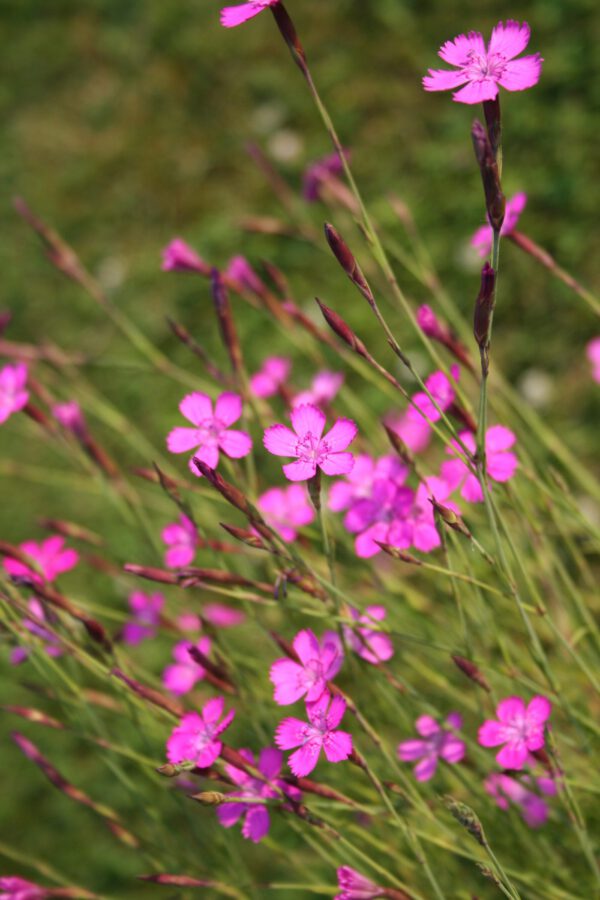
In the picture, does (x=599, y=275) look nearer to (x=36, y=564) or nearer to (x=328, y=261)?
(x=328, y=261)

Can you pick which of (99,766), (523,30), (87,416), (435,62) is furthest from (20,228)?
(523,30)

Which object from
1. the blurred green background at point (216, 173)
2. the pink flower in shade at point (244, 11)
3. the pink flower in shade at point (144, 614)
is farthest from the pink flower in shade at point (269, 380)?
the blurred green background at point (216, 173)

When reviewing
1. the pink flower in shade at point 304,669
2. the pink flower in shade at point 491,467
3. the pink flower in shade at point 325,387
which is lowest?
the pink flower in shade at point 304,669

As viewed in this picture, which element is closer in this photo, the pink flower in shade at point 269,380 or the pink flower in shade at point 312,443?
the pink flower in shade at point 312,443

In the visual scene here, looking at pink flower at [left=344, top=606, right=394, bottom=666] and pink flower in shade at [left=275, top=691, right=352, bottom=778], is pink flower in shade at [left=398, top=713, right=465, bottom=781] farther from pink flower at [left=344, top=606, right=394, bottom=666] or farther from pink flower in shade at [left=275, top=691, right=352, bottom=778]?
pink flower in shade at [left=275, top=691, right=352, bottom=778]

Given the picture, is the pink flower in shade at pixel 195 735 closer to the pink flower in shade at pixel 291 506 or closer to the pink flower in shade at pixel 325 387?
the pink flower in shade at pixel 291 506

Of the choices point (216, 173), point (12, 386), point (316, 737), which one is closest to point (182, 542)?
point (12, 386)
